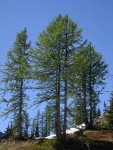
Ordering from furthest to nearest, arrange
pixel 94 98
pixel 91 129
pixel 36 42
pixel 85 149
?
pixel 94 98, pixel 91 129, pixel 36 42, pixel 85 149

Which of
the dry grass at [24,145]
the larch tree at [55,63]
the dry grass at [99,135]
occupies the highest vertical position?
the larch tree at [55,63]

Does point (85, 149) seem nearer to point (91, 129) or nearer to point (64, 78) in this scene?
point (64, 78)

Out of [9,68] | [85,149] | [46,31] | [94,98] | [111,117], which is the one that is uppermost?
[46,31]

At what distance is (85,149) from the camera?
2466cm

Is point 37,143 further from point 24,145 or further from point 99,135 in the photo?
point 99,135

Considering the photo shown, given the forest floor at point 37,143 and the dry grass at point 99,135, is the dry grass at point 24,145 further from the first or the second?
the dry grass at point 99,135

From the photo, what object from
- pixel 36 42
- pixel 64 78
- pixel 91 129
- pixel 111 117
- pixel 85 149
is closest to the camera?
pixel 85 149

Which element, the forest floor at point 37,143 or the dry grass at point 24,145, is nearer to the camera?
the dry grass at point 24,145

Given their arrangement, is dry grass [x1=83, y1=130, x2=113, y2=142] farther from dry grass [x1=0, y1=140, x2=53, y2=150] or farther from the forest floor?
dry grass [x1=0, y1=140, x2=53, y2=150]

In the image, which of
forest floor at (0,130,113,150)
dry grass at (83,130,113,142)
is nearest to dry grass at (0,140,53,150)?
forest floor at (0,130,113,150)

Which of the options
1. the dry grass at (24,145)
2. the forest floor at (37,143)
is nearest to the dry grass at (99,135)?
the forest floor at (37,143)

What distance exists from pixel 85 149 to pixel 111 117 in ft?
28.3

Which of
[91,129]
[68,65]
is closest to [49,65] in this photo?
[68,65]

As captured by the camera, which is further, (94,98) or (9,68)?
(94,98)
